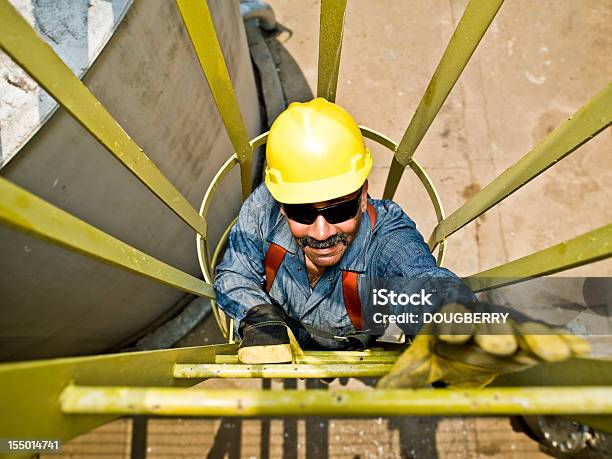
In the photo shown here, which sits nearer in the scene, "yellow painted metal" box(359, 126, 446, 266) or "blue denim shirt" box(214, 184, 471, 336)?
"blue denim shirt" box(214, 184, 471, 336)

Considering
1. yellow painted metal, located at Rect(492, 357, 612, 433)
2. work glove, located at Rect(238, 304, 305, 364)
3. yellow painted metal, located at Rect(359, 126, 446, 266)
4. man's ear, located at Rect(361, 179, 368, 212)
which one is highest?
yellow painted metal, located at Rect(359, 126, 446, 266)

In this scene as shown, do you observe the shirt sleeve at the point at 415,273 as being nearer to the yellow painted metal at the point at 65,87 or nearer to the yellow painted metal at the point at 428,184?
the yellow painted metal at the point at 428,184

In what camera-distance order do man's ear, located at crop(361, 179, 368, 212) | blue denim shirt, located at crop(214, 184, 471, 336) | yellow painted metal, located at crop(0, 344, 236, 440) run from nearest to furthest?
yellow painted metal, located at crop(0, 344, 236, 440), man's ear, located at crop(361, 179, 368, 212), blue denim shirt, located at crop(214, 184, 471, 336)

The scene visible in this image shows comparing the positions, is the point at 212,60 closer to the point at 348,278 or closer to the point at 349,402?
the point at 348,278

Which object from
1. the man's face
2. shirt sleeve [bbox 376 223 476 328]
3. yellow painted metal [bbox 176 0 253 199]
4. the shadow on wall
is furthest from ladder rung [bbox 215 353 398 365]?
the shadow on wall

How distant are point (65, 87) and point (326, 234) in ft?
3.67

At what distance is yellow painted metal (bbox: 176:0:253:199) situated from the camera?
180 cm

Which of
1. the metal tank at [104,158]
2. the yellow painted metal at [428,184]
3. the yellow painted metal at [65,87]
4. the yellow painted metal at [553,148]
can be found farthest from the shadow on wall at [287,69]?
the yellow painted metal at [65,87]

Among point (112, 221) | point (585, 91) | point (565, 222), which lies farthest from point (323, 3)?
point (585, 91)

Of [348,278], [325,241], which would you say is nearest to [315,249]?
[325,241]

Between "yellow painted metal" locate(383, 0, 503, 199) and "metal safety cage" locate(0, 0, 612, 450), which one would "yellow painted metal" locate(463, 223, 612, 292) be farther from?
"yellow painted metal" locate(383, 0, 503, 199)

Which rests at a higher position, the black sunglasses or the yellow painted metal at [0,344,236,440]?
the black sunglasses

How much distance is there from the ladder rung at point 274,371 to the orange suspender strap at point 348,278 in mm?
669

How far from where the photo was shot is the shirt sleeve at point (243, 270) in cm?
234
